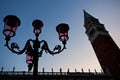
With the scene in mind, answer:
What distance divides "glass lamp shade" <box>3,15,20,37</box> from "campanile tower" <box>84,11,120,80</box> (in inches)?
1042

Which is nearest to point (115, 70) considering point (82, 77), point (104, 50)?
point (104, 50)

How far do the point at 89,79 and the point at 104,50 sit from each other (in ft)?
29.3

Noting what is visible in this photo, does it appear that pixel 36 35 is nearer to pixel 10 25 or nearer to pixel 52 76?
pixel 10 25

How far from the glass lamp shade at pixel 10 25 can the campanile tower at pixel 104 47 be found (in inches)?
1042

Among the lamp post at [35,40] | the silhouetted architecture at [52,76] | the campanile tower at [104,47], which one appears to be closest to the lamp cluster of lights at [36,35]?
the lamp post at [35,40]

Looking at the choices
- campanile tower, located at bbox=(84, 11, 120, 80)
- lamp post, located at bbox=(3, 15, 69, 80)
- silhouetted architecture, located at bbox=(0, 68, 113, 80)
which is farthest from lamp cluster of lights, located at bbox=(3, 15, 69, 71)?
campanile tower, located at bbox=(84, 11, 120, 80)

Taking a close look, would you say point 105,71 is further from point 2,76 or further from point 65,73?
point 2,76

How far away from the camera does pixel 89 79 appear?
25.8 meters

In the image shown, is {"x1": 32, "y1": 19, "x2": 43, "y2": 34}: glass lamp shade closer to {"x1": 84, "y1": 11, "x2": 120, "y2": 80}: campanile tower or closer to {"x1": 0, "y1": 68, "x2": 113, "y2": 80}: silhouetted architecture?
{"x1": 0, "y1": 68, "x2": 113, "y2": 80}: silhouetted architecture

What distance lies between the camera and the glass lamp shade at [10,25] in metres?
4.92

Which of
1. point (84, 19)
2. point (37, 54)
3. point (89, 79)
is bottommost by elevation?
point (89, 79)

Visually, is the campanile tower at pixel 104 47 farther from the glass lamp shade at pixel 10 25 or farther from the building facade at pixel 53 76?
the glass lamp shade at pixel 10 25

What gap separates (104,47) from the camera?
104 ft

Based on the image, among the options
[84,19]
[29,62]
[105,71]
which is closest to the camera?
[29,62]
